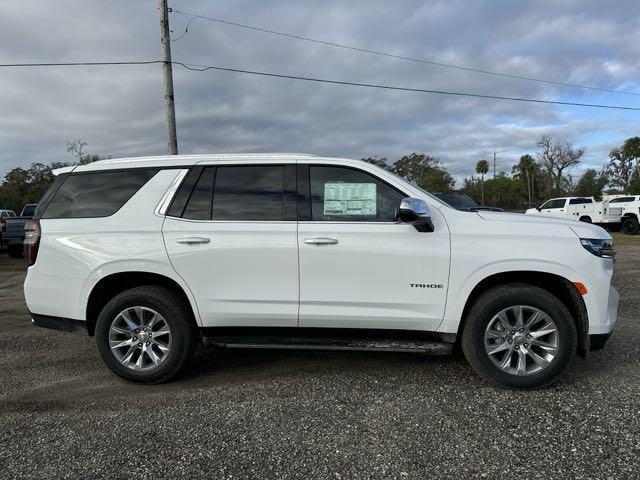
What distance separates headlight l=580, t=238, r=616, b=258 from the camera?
3639mm

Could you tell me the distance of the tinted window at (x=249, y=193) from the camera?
391 centimetres

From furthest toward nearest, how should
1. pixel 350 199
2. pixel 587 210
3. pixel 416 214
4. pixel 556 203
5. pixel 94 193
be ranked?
pixel 556 203 → pixel 587 210 → pixel 94 193 → pixel 350 199 → pixel 416 214

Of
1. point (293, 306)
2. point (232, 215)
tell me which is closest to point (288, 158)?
point (232, 215)

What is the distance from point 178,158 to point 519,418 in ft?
11.1

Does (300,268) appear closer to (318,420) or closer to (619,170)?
(318,420)

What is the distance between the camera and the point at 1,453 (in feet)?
9.55

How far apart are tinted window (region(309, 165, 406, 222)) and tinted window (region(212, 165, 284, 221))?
0.30 m

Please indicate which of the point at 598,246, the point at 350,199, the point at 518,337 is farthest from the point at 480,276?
the point at 350,199

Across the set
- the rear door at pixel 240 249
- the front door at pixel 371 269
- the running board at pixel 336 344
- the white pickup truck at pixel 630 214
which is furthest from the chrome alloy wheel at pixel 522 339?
the white pickup truck at pixel 630 214

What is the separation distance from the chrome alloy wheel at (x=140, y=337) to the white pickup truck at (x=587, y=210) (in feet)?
64.2

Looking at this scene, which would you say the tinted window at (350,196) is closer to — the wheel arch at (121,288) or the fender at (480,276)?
the fender at (480,276)

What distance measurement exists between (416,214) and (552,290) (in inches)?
53.4

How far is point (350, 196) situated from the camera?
3893mm

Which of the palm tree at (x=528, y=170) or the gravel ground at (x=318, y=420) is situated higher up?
the palm tree at (x=528, y=170)
